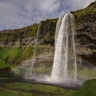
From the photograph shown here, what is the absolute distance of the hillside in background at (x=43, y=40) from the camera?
55438 millimetres

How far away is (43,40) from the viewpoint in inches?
2653

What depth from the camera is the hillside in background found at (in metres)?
55.4

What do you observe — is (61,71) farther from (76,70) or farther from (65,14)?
(65,14)

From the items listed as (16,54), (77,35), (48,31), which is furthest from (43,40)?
(77,35)

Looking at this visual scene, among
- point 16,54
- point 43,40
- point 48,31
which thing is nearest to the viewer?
point 48,31

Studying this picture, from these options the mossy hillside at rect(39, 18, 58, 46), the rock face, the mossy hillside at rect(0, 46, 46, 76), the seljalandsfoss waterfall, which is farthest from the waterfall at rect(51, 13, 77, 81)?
the mossy hillside at rect(0, 46, 46, 76)

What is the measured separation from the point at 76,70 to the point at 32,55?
19.8 m

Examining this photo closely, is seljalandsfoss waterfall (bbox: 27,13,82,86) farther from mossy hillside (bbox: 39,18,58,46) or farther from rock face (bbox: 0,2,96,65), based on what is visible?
mossy hillside (bbox: 39,18,58,46)

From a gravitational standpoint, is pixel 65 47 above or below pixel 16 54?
below

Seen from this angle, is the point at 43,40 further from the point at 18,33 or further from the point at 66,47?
the point at 18,33

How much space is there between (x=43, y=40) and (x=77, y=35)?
1382 centimetres

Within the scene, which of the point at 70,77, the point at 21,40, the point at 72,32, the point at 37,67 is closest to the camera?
the point at 70,77

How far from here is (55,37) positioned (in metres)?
61.6

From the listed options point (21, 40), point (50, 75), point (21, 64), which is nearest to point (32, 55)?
point (21, 64)
